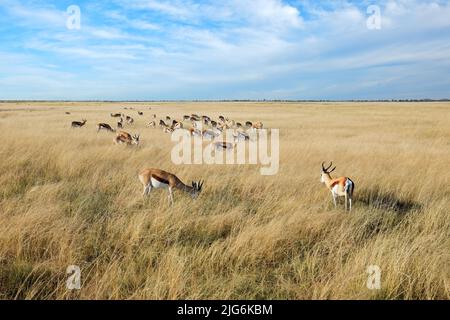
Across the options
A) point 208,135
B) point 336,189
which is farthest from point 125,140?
point 336,189

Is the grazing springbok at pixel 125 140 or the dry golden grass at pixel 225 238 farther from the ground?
the grazing springbok at pixel 125 140

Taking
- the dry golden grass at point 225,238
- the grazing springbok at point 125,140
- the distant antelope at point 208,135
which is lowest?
the dry golden grass at point 225,238

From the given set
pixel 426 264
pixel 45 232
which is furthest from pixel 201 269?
pixel 426 264

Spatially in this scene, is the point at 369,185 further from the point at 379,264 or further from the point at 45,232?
the point at 45,232

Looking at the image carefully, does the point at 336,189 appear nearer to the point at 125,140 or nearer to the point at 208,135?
the point at 125,140

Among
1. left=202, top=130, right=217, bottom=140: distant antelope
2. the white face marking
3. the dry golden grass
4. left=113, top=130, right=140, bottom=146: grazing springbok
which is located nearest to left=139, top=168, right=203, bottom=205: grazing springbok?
the dry golden grass

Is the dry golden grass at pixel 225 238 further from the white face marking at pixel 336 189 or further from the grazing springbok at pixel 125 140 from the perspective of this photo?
the grazing springbok at pixel 125 140

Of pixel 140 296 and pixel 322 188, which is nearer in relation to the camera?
pixel 140 296

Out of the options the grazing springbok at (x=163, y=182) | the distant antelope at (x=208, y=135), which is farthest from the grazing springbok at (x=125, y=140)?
the grazing springbok at (x=163, y=182)

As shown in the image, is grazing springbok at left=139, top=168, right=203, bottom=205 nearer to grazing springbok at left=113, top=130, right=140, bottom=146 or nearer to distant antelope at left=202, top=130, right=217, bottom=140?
grazing springbok at left=113, top=130, right=140, bottom=146

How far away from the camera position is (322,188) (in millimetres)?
7395

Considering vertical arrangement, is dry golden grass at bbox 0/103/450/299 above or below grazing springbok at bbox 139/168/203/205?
below

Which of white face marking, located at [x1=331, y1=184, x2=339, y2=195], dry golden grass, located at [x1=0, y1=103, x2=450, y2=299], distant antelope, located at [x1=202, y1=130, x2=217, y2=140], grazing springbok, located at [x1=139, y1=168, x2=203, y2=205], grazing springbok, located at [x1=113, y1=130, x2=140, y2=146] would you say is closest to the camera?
dry golden grass, located at [x1=0, y1=103, x2=450, y2=299]
